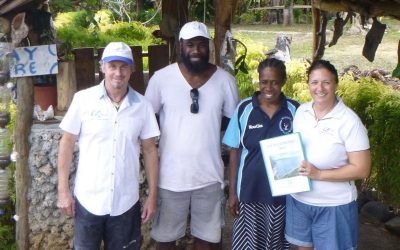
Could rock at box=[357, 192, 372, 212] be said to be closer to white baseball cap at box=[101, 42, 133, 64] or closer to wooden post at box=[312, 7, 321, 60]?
wooden post at box=[312, 7, 321, 60]

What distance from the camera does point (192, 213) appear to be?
3506 millimetres

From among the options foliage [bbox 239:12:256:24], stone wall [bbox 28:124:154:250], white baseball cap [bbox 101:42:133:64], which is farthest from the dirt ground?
foliage [bbox 239:12:256:24]

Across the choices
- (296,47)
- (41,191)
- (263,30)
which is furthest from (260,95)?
(263,30)

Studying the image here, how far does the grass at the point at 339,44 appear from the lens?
14778mm

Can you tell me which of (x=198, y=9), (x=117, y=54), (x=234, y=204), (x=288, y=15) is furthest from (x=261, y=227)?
(x=288, y=15)

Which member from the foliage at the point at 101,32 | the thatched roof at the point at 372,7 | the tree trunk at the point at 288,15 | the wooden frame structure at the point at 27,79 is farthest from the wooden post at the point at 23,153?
the tree trunk at the point at 288,15

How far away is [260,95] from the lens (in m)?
3.23

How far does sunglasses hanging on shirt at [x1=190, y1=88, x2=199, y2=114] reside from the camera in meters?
3.27

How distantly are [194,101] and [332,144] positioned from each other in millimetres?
857

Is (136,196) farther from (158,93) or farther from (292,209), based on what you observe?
(292,209)

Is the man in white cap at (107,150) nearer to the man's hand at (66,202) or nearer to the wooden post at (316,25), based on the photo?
the man's hand at (66,202)

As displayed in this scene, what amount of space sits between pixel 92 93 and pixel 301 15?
2459 cm

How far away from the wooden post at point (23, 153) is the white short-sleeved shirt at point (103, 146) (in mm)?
963

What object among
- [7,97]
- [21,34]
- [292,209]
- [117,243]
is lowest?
[117,243]
